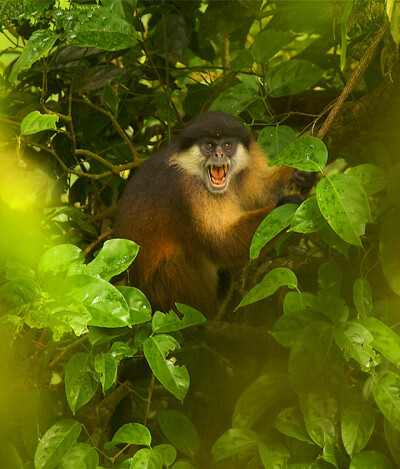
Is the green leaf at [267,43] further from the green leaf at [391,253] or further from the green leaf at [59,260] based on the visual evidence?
the green leaf at [59,260]

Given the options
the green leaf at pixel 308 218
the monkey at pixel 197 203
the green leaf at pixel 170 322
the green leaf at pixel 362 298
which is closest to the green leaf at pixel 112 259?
the green leaf at pixel 170 322

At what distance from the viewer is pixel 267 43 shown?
8.27ft

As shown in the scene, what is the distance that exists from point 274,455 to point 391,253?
75 cm

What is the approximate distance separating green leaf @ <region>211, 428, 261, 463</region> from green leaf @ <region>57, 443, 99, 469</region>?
0.39m

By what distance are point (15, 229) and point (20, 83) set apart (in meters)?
1.11

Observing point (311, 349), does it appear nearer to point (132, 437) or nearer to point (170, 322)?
point (170, 322)

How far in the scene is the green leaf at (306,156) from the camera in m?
1.66

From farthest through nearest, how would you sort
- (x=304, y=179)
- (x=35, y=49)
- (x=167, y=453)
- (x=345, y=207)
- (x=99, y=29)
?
1. (x=304, y=179)
2. (x=99, y=29)
3. (x=35, y=49)
4. (x=167, y=453)
5. (x=345, y=207)

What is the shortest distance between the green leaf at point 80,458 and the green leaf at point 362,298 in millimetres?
964

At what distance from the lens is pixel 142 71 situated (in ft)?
10.2

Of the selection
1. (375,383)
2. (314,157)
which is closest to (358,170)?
(314,157)

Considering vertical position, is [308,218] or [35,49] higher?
[35,49]

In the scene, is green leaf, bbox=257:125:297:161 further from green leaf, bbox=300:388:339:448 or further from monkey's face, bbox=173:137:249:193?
green leaf, bbox=300:388:339:448

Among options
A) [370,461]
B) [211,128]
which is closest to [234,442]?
[370,461]
